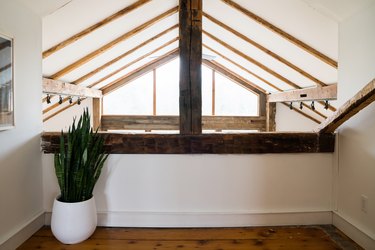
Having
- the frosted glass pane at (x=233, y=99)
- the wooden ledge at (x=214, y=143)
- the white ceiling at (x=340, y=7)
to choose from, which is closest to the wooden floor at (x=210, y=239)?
the wooden ledge at (x=214, y=143)

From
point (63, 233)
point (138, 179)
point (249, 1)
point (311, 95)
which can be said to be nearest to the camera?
point (63, 233)

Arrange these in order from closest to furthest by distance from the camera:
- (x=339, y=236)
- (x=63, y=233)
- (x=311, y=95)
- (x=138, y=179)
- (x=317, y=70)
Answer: (x=63, y=233), (x=339, y=236), (x=138, y=179), (x=317, y=70), (x=311, y=95)

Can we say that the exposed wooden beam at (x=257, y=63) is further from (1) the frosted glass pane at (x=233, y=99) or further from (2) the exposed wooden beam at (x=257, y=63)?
(1) the frosted glass pane at (x=233, y=99)

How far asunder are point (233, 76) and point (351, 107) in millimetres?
5575

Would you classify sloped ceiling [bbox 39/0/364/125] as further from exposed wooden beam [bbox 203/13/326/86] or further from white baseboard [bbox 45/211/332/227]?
white baseboard [bbox 45/211/332/227]

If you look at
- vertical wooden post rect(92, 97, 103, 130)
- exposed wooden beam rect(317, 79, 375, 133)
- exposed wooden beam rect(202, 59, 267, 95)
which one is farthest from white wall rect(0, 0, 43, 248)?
exposed wooden beam rect(202, 59, 267, 95)

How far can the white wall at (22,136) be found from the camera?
73.1 inches

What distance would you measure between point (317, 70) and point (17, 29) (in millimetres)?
3977

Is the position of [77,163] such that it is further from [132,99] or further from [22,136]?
[132,99]

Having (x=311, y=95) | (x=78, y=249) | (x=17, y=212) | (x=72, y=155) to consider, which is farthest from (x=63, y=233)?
(x=311, y=95)

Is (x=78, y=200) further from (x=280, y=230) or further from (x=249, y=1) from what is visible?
(x=249, y=1)

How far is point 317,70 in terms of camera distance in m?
4.20

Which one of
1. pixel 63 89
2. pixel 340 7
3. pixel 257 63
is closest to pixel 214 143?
pixel 340 7

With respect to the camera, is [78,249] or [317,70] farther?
[317,70]
